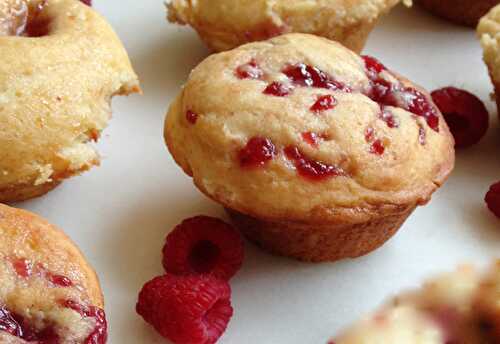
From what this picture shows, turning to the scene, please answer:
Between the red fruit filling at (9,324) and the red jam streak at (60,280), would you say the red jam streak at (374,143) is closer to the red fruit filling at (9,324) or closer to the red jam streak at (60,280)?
the red jam streak at (60,280)

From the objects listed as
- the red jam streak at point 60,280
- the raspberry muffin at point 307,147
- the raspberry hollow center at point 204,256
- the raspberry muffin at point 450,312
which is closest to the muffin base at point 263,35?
the raspberry muffin at point 307,147

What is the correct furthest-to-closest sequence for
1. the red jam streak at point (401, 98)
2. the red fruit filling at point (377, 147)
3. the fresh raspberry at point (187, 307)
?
1. the red jam streak at point (401, 98)
2. the red fruit filling at point (377, 147)
3. the fresh raspberry at point (187, 307)

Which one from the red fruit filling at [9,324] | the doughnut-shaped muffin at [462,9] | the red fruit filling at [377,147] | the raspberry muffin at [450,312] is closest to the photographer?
the raspberry muffin at [450,312]

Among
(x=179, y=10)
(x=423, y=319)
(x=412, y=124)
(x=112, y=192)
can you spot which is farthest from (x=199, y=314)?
(x=179, y=10)

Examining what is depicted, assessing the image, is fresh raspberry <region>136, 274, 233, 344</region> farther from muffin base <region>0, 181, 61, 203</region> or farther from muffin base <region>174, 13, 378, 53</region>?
muffin base <region>174, 13, 378, 53</region>

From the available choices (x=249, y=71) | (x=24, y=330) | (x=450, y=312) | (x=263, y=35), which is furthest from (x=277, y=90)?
(x=450, y=312)

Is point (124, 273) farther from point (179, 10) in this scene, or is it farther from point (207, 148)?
point (179, 10)

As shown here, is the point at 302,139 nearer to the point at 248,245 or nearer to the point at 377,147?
the point at 377,147
